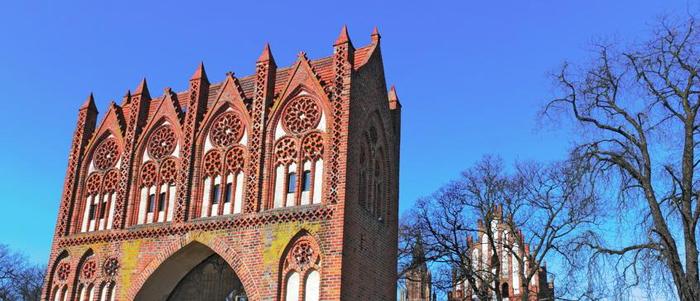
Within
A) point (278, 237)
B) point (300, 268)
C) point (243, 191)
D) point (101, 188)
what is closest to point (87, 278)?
point (101, 188)

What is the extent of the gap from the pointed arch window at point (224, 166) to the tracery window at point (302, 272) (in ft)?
7.31

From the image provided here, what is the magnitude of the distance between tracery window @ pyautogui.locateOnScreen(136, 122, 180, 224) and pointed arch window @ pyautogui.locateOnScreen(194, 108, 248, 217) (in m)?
1.09

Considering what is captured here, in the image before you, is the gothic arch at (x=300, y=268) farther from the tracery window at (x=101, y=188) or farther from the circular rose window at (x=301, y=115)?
the tracery window at (x=101, y=188)

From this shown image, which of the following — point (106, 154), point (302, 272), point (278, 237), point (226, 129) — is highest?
point (226, 129)

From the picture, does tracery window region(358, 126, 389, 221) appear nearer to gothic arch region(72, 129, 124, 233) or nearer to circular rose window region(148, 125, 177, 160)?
circular rose window region(148, 125, 177, 160)

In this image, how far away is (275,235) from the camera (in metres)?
16.9

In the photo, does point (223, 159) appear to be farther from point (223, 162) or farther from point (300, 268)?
point (300, 268)

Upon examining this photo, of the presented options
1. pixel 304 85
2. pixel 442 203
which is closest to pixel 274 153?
pixel 304 85

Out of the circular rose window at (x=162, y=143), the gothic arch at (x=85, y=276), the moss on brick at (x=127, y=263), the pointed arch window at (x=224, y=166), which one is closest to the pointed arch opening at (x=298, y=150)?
the pointed arch window at (x=224, y=166)

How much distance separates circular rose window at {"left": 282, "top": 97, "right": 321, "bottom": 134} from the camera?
1777 cm

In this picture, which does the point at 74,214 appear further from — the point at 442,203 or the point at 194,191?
the point at 442,203

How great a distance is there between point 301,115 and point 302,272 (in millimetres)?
4331

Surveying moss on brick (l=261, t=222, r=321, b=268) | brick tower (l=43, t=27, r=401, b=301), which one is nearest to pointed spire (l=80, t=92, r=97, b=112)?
brick tower (l=43, t=27, r=401, b=301)

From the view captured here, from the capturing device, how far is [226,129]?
19.1 metres
